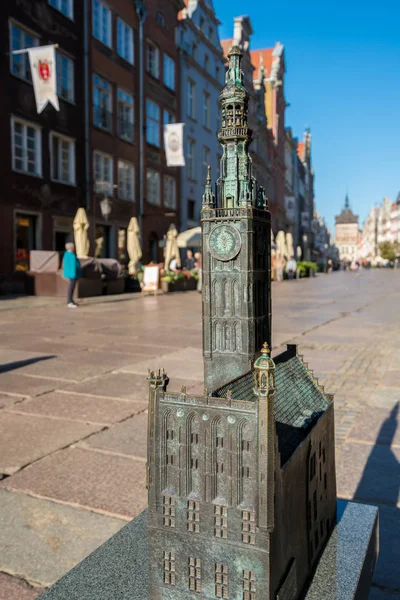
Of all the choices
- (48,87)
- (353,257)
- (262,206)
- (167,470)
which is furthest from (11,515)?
(353,257)

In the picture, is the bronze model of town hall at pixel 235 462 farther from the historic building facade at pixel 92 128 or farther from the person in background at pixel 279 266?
the person in background at pixel 279 266

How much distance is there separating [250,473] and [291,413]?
488 mm

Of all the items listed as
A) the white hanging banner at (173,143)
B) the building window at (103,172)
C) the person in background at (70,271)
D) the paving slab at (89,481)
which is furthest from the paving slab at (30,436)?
the white hanging banner at (173,143)

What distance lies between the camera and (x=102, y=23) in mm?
24516

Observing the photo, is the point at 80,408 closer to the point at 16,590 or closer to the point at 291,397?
the point at 16,590

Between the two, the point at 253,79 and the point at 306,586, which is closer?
the point at 306,586

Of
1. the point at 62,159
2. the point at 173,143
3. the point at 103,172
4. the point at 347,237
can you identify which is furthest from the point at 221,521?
the point at 347,237

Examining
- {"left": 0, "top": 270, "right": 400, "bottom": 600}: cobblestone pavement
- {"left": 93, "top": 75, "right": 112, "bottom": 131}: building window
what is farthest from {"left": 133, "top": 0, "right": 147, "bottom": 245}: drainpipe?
{"left": 0, "top": 270, "right": 400, "bottom": 600}: cobblestone pavement

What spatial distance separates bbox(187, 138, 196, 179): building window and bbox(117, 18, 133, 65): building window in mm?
7760

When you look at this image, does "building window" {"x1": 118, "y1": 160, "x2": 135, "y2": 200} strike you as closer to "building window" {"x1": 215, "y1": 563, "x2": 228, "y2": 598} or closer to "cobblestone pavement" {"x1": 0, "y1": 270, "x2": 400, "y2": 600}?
"cobblestone pavement" {"x1": 0, "y1": 270, "x2": 400, "y2": 600}

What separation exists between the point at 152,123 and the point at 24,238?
12322 millimetres

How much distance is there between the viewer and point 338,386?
5.71 m

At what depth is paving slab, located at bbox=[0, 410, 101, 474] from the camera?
11.7 ft

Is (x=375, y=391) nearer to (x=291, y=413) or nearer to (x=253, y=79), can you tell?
(x=291, y=413)
